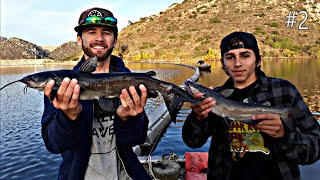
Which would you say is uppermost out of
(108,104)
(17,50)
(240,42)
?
(17,50)

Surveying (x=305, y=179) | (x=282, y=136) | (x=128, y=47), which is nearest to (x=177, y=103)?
(x=282, y=136)

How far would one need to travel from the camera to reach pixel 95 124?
3.41 m

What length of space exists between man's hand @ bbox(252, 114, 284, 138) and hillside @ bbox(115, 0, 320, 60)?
62.1 metres

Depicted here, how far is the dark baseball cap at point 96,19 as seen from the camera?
140 inches

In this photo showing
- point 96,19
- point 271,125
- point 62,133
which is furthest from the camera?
point 96,19

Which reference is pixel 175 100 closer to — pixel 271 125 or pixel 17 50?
pixel 271 125

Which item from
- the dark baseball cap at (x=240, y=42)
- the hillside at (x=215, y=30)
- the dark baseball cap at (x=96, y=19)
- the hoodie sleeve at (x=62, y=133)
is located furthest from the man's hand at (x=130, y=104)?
the hillside at (x=215, y=30)

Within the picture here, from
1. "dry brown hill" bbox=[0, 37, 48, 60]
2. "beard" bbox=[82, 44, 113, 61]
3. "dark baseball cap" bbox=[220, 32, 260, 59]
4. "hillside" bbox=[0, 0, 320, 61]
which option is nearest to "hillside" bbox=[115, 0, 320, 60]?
"hillside" bbox=[0, 0, 320, 61]

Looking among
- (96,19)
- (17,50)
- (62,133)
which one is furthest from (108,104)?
(17,50)

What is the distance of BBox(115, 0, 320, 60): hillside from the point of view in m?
67.9

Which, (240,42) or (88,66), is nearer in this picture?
(88,66)

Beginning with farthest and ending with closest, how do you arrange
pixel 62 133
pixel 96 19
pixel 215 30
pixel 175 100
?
1. pixel 215 30
2. pixel 175 100
3. pixel 96 19
4. pixel 62 133

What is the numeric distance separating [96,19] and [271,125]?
2.55m

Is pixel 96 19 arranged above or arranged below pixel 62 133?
above
